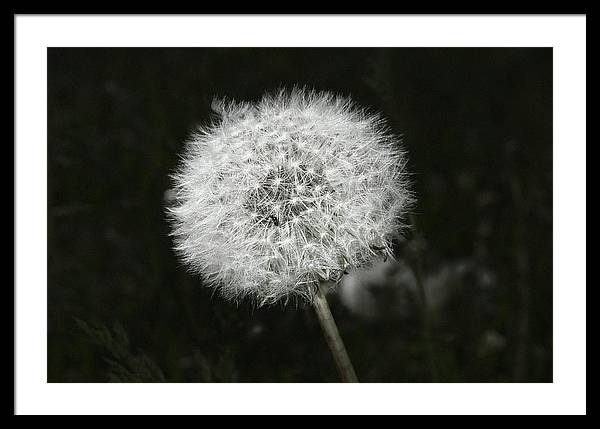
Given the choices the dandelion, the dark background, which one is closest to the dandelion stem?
the dandelion

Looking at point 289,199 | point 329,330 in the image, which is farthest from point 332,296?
point 289,199

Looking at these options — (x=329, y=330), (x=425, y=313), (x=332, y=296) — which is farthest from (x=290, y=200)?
(x=425, y=313)

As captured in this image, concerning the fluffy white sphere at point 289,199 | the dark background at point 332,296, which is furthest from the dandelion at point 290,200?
the dark background at point 332,296

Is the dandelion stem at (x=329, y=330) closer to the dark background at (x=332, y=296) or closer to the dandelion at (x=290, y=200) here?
the dandelion at (x=290, y=200)

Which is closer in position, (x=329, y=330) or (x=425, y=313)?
(x=329, y=330)

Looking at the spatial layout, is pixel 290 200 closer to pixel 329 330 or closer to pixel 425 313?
pixel 329 330

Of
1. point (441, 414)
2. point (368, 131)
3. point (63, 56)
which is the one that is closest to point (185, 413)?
point (441, 414)

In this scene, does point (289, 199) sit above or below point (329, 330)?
above
